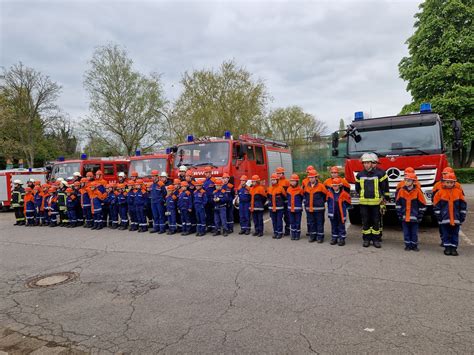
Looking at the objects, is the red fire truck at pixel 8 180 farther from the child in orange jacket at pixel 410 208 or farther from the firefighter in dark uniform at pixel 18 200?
the child in orange jacket at pixel 410 208

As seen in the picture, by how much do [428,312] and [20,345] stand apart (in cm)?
449

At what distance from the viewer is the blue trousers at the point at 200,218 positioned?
885 centimetres

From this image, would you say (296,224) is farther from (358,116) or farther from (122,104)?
(122,104)

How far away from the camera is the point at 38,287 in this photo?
5.31 metres

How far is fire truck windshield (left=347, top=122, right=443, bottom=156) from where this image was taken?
7853mm

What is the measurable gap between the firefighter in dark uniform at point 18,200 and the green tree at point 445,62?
2097cm

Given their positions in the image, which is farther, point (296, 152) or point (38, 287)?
point (296, 152)

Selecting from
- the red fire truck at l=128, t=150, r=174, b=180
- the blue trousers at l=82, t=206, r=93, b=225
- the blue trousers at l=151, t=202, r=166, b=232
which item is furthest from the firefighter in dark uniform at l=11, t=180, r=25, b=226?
the blue trousers at l=151, t=202, r=166, b=232

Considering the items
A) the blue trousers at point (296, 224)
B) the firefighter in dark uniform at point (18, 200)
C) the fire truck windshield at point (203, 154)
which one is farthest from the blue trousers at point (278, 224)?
the firefighter in dark uniform at point (18, 200)

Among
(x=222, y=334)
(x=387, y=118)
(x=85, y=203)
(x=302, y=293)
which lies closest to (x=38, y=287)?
(x=222, y=334)

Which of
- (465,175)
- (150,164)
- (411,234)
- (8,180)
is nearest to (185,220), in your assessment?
(150,164)

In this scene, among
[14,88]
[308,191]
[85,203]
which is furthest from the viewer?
[14,88]

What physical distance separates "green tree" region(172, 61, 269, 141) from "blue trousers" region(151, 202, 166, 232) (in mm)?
15348

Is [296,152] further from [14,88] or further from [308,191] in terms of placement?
[14,88]
